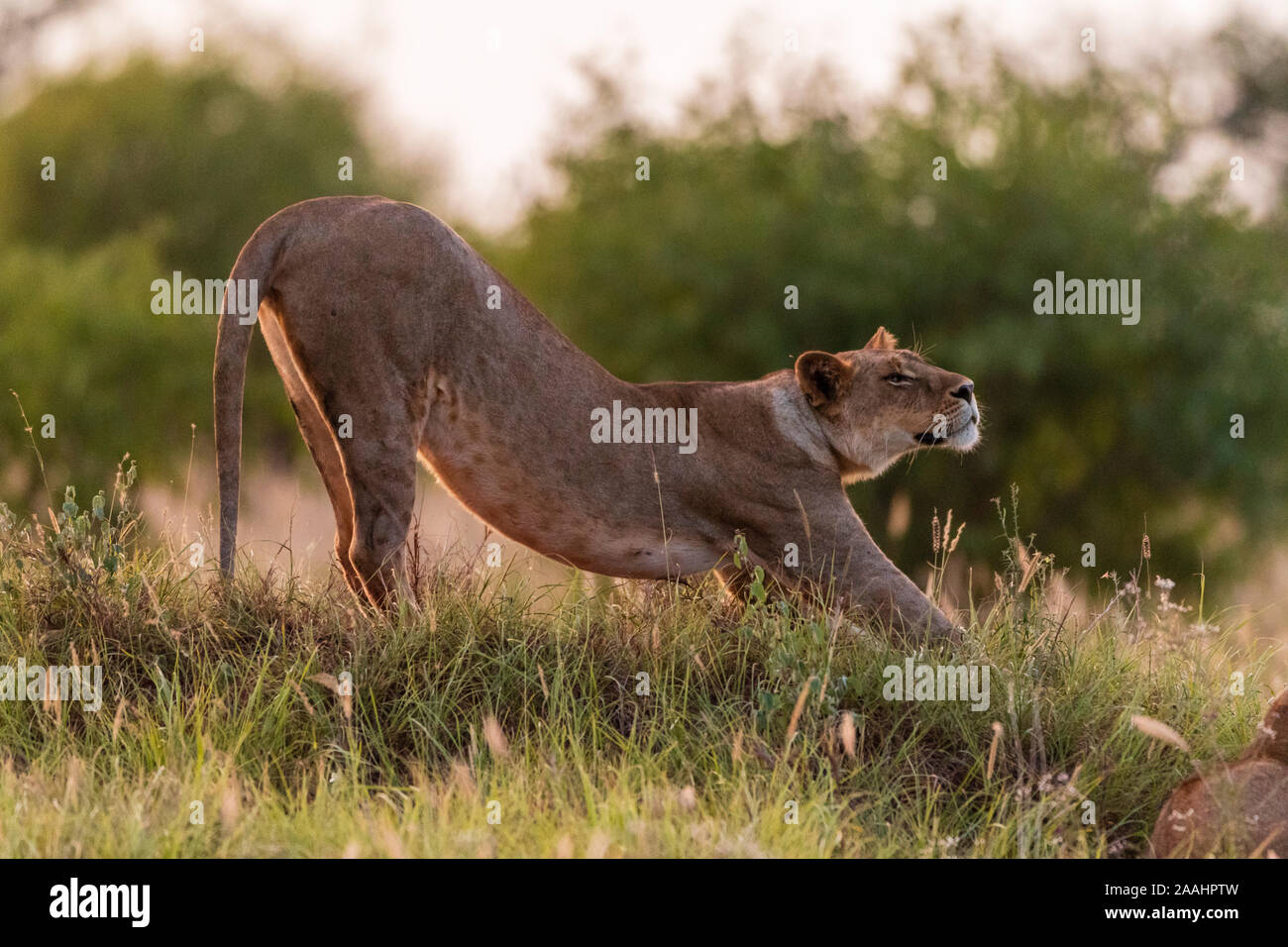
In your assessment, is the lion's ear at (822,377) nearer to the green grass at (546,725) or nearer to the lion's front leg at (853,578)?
the lion's front leg at (853,578)

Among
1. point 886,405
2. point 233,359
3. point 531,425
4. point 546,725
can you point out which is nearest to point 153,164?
point 233,359

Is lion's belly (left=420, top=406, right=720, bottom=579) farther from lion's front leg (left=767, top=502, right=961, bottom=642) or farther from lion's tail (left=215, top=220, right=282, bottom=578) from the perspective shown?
lion's tail (left=215, top=220, right=282, bottom=578)

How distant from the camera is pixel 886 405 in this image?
7.29m

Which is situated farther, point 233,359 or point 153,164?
point 153,164

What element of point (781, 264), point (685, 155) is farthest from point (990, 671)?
point (685, 155)

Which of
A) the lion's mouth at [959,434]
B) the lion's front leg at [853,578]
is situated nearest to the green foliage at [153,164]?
the lion's mouth at [959,434]

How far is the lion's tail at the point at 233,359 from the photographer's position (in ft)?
20.9

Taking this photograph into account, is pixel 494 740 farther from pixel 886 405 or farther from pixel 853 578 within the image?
pixel 886 405

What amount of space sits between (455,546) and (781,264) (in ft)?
47.0

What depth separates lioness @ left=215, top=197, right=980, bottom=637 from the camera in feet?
21.2

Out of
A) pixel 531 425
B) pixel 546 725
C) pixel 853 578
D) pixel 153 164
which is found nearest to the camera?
pixel 546 725

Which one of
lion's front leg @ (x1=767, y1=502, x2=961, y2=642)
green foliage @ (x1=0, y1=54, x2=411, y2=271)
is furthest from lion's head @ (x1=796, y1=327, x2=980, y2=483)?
green foliage @ (x1=0, y1=54, x2=411, y2=271)

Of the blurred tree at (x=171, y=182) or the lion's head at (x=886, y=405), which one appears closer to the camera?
the lion's head at (x=886, y=405)

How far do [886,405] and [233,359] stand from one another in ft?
9.69
